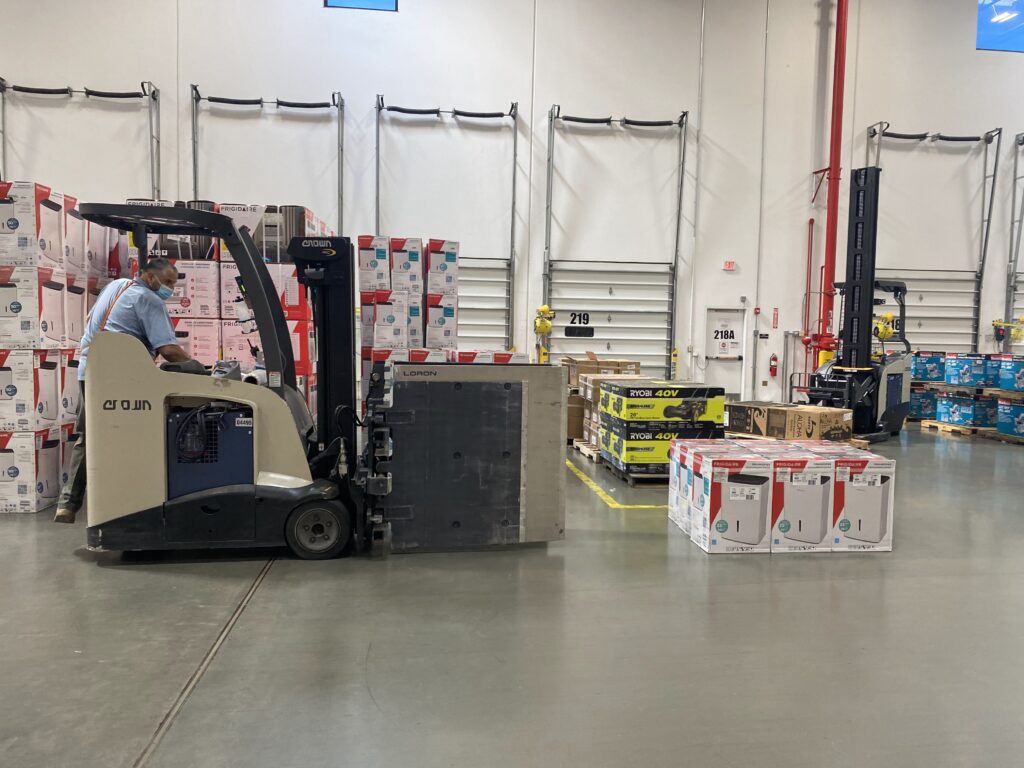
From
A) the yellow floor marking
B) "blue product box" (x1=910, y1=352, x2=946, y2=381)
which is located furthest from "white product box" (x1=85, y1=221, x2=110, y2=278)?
"blue product box" (x1=910, y1=352, x2=946, y2=381)

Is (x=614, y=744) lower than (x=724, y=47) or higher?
lower

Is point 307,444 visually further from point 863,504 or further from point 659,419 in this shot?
point 863,504

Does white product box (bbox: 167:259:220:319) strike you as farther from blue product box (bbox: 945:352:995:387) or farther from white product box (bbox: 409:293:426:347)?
blue product box (bbox: 945:352:995:387)

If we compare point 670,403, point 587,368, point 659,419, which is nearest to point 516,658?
point 659,419

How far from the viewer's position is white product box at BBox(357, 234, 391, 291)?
6.85 m

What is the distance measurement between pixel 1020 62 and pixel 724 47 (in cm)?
649

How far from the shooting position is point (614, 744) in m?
2.63

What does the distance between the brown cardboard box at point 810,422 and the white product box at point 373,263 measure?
4.95 meters

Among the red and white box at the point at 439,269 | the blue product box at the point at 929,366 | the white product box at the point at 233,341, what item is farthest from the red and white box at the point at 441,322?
the blue product box at the point at 929,366

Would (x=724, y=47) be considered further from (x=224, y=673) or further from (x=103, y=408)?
(x=224, y=673)

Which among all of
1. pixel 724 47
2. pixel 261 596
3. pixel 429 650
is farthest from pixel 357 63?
pixel 429 650

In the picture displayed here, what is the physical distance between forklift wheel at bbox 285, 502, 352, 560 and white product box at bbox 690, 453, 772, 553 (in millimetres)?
2633

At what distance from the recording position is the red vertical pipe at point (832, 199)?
43.8ft

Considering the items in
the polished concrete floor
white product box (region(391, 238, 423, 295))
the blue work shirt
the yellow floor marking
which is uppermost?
white product box (region(391, 238, 423, 295))
